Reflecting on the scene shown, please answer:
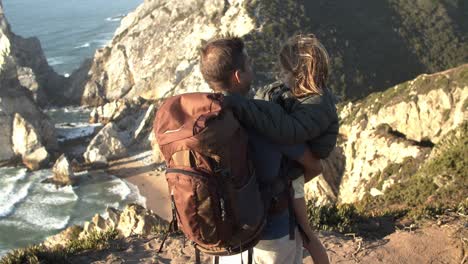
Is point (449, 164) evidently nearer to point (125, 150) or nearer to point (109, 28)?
point (125, 150)

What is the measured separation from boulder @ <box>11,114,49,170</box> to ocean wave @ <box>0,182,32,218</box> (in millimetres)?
3837

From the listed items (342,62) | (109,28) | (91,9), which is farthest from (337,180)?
(91,9)

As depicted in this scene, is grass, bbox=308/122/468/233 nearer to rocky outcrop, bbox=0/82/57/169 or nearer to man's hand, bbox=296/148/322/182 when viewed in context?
man's hand, bbox=296/148/322/182

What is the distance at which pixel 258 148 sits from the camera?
13.1 ft

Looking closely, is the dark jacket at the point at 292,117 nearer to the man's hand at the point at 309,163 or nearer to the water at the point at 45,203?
the man's hand at the point at 309,163

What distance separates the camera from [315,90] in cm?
425

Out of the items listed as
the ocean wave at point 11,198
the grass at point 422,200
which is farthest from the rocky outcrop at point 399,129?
the ocean wave at point 11,198

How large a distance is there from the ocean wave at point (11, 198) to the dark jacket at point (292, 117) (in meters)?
34.0

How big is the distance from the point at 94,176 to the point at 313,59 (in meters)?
37.8

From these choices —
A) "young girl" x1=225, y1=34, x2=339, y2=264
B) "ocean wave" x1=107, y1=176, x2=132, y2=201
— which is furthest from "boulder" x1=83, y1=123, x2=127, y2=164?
"young girl" x1=225, y1=34, x2=339, y2=264

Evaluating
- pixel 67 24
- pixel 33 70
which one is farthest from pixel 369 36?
pixel 67 24

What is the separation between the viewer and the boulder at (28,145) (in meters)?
42.6

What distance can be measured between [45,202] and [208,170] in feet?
115

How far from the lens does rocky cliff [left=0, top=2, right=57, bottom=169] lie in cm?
4350
